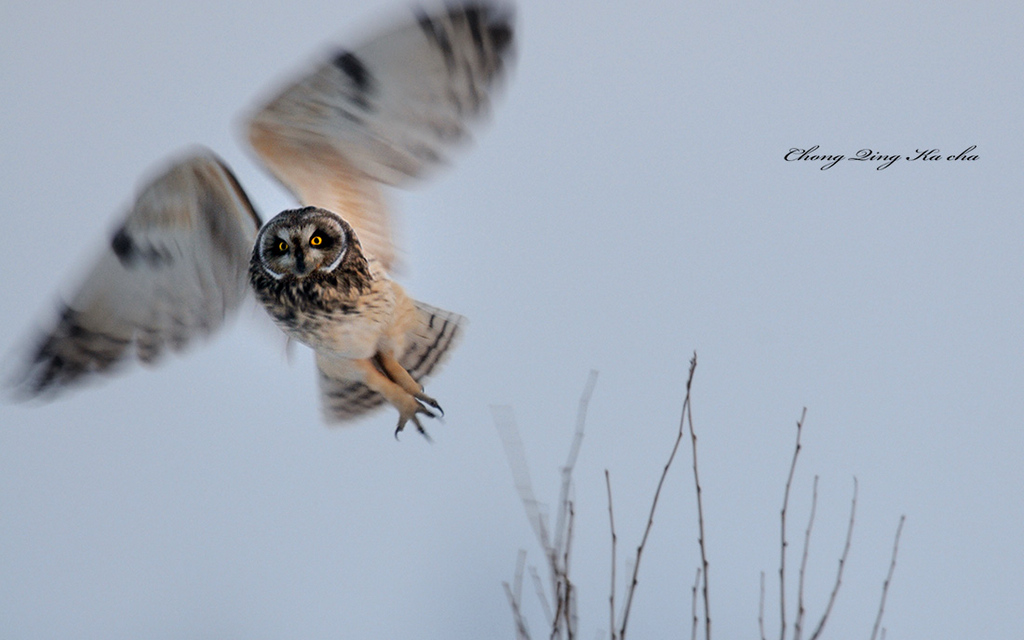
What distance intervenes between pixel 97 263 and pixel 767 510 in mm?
842

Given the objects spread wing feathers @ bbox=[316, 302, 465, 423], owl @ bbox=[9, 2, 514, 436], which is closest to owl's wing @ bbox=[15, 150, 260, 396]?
owl @ bbox=[9, 2, 514, 436]

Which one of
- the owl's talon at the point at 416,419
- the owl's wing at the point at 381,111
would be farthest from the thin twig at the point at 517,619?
the owl's wing at the point at 381,111

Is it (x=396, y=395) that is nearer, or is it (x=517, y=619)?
(x=517, y=619)

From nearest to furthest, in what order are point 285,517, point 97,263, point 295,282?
point 295,282 < point 97,263 < point 285,517

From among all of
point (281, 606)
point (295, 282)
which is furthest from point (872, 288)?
point (281, 606)

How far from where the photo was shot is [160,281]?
3.15 ft

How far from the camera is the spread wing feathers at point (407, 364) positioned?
975mm

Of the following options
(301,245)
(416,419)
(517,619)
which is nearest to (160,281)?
(301,245)

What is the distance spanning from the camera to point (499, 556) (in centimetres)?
111

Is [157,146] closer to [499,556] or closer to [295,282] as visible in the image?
[295,282]

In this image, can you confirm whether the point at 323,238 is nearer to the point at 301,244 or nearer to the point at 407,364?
the point at 301,244

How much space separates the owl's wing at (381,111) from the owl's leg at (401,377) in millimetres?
102

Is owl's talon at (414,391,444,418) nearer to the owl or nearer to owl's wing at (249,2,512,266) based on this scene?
the owl

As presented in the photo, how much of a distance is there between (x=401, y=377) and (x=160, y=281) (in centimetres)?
28
